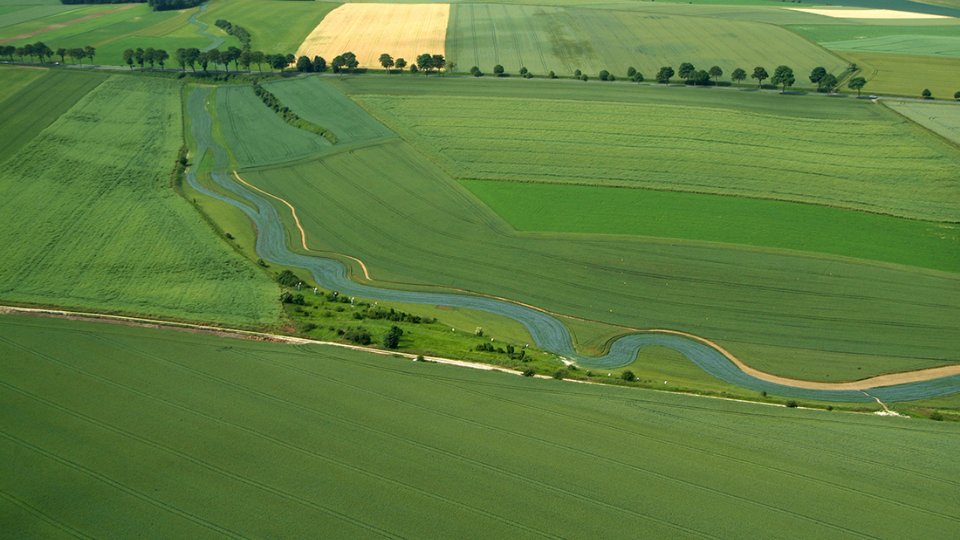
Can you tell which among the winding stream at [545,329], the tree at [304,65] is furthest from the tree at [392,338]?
the tree at [304,65]

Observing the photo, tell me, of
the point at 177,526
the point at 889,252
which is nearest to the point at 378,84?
the point at 889,252

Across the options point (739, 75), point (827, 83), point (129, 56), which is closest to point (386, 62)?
point (129, 56)

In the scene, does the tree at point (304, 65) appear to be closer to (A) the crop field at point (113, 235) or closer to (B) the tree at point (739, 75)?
(A) the crop field at point (113, 235)

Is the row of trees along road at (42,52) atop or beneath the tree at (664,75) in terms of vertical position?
beneath

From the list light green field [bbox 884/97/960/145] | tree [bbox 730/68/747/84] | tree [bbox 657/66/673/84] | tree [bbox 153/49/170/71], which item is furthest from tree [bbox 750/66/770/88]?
A: tree [bbox 153/49/170/71]

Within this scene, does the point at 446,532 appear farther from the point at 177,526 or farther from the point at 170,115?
the point at 170,115

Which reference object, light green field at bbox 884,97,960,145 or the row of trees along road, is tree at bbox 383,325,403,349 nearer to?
light green field at bbox 884,97,960,145

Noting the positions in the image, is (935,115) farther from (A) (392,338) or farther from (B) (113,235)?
(B) (113,235)
